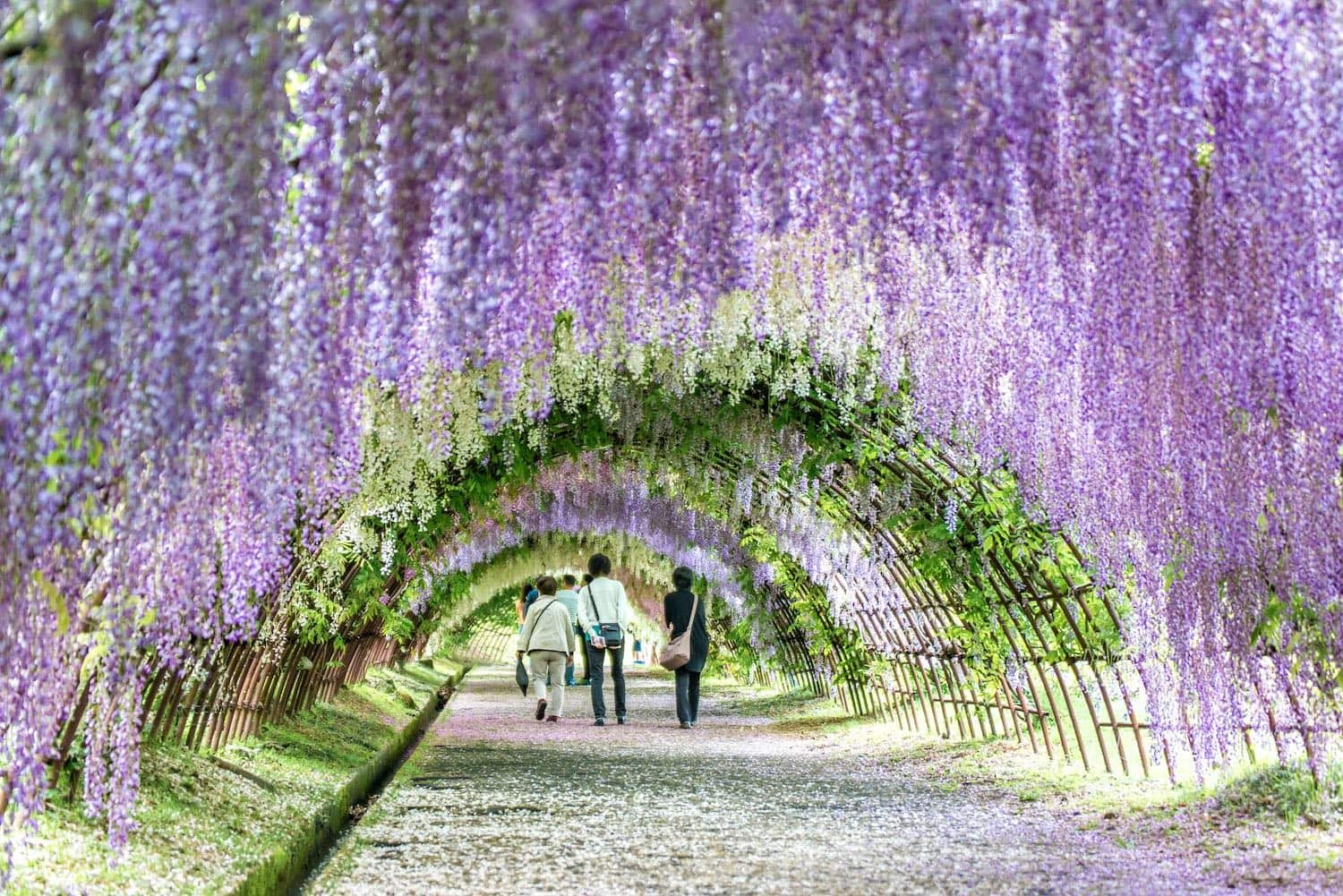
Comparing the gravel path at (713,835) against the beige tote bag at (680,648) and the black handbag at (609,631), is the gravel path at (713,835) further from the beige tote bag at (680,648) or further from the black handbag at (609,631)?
the black handbag at (609,631)

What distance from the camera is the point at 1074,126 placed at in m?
3.13

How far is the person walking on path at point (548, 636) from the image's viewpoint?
42.0 feet

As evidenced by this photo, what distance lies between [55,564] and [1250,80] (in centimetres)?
287

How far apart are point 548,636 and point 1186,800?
7.14m

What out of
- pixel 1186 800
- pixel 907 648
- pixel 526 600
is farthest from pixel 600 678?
pixel 1186 800

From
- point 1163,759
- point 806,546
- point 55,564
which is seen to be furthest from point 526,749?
point 55,564

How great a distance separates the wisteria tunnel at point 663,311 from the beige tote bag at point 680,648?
16.2 feet

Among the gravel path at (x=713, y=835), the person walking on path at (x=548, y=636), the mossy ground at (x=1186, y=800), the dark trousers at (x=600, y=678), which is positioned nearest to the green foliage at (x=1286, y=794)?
the mossy ground at (x=1186, y=800)

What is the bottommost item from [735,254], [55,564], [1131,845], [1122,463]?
[1131,845]

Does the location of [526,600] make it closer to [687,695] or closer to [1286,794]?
[687,695]

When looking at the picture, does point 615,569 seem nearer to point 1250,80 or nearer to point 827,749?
point 827,749

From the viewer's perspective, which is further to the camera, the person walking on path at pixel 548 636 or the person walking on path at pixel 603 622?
the person walking on path at pixel 603 622

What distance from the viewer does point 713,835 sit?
6367 mm

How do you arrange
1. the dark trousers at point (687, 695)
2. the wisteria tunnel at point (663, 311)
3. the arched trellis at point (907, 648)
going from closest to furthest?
the wisteria tunnel at point (663, 311)
the arched trellis at point (907, 648)
the dark trousers at point (687, 695)
